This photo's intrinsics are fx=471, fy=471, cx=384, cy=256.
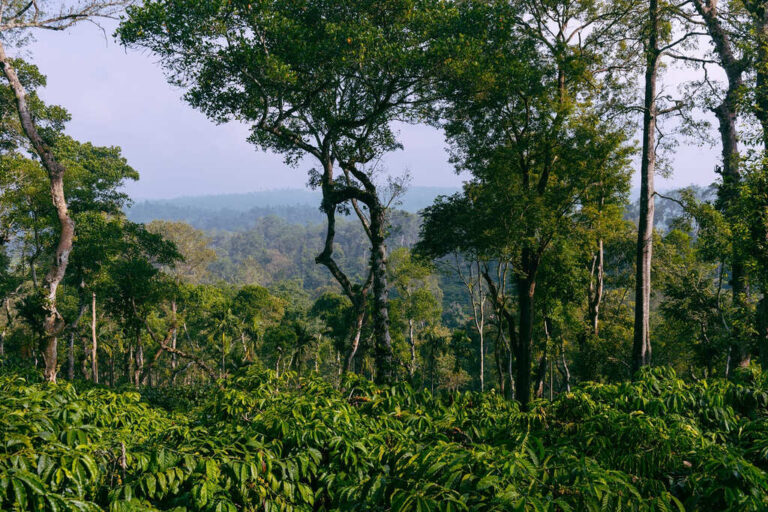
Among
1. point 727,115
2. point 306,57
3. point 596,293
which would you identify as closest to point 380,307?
point 306,57

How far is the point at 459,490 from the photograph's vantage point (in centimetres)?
241

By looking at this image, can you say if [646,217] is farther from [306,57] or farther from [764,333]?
[306,57]

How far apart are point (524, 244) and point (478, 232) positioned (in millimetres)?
1148

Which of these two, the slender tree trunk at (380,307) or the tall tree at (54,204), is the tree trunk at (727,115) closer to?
the slender tree trunk at (380,307)

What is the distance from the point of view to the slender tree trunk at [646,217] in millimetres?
9906

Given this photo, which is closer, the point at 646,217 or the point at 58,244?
the point at 58,244

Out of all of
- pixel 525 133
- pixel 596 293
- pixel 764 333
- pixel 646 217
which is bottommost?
pixel 596 293

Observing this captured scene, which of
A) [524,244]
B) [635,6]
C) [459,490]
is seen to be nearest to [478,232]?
[524,244]

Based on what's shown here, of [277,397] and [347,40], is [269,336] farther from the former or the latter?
[277,397]

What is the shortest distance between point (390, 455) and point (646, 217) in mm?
9274

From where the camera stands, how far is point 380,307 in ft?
32.1

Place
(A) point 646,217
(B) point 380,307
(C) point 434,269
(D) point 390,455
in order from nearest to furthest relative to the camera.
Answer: (D) point 390,455, (B) point 380,307, (A) point 646,217, (C) point 434,269

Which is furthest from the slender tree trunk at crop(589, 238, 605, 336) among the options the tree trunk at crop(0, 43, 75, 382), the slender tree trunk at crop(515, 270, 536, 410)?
the tree trunk at crop(0, 43, 75, 382)

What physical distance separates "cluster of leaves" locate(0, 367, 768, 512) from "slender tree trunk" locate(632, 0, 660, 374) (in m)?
5.87
